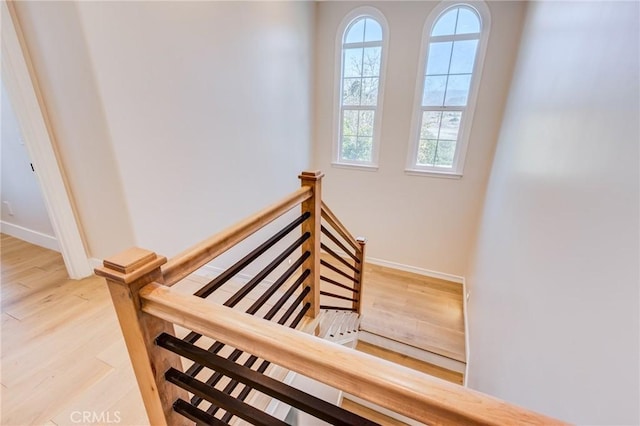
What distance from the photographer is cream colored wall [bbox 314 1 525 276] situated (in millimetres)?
2854

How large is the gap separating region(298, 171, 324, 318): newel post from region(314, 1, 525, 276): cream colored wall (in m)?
2.32

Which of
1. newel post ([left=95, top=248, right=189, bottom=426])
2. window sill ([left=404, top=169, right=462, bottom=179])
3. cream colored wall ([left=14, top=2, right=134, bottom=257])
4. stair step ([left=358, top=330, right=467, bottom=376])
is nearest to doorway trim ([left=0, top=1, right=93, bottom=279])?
cream colored wall ([left=14, top=2, right=134, bottom=257])

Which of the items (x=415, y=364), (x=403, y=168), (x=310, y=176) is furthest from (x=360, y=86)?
(x=415, y=364)

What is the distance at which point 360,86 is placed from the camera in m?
3.44

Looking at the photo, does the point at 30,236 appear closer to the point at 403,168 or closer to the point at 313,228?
the point at 313,228

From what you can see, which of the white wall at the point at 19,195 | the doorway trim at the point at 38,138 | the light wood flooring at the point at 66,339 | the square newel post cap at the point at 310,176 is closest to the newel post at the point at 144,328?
the square newel post cap at the point at 310,176

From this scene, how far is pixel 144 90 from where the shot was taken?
2170 millimetres

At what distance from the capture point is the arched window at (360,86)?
3.19m

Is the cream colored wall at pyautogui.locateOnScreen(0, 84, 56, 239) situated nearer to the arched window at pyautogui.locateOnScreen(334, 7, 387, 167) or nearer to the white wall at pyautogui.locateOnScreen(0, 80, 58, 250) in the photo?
the white wall at pyautogui.locateOnScreen(0, 80, 58, 250)

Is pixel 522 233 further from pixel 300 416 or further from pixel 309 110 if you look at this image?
pixel 309 110

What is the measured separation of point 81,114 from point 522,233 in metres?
3.31

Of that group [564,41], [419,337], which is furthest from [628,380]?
[419,337]


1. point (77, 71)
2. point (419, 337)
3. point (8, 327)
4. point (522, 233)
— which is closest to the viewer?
point (522, 233)

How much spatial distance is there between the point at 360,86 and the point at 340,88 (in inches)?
10.3
